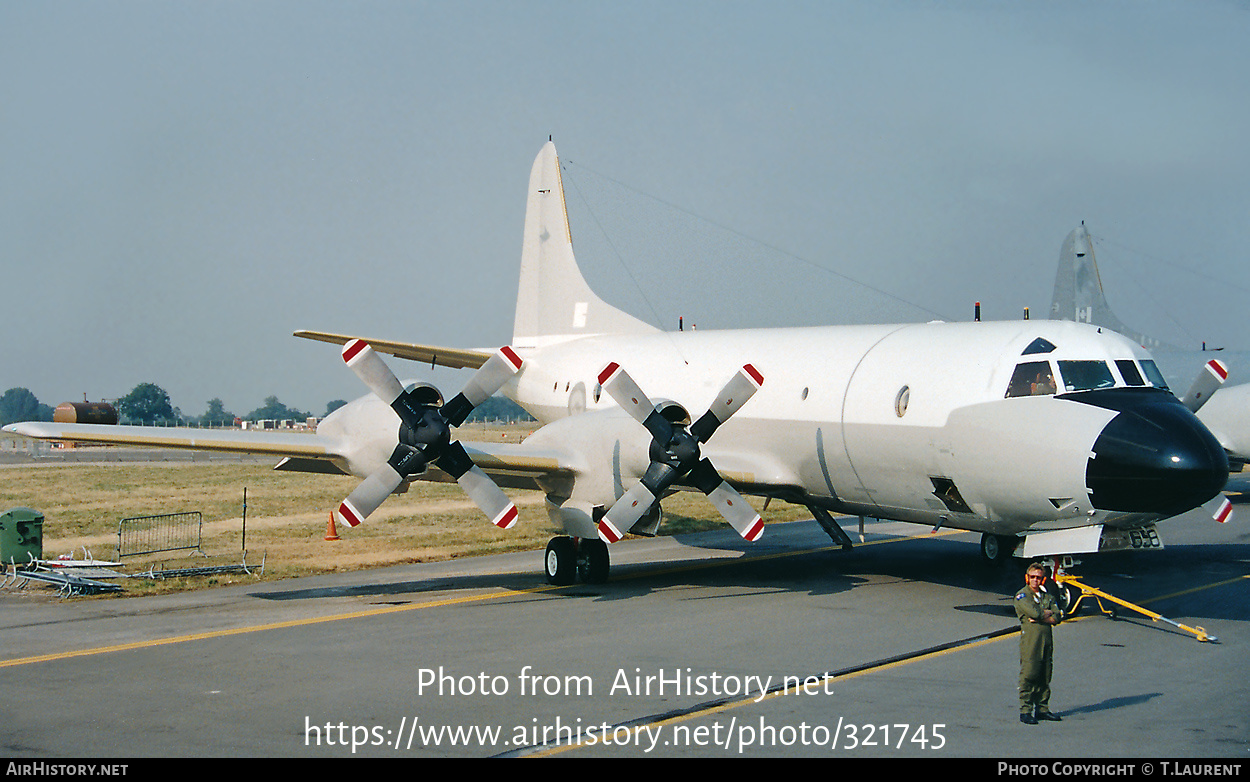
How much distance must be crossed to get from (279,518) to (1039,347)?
22248 millimetres

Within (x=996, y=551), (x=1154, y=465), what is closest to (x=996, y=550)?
(x=996, y=551)

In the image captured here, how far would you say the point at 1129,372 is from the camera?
45.5ft

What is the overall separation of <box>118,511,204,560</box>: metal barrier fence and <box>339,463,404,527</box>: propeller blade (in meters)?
7.41

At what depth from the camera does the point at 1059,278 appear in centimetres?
4572

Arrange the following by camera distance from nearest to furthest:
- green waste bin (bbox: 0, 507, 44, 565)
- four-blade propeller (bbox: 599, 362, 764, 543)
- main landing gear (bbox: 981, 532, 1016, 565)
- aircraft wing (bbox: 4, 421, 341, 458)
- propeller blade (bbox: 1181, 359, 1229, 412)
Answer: aircraft wing (bbox: 4, 421, 341, 458), four-blade propeller (bbox: 599, 362, 764, 543), propeller blade (bbox: 1181, 359, 1229, 412), green waste bin (bbox: 0, 507, 44, 565), main landing gear (bbox: 981, 532, 1016, 565)

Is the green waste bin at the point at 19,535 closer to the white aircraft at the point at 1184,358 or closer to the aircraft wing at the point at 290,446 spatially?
the aircraft wing at the point at 290,446

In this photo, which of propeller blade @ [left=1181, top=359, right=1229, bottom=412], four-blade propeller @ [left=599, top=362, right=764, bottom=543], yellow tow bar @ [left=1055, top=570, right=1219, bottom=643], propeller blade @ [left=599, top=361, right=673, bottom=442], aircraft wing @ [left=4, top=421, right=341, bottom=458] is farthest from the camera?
propeller blade @ [left=1181, top=359, right=1229, bottom=412]

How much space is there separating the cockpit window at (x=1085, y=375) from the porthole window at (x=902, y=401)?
214 centimetres

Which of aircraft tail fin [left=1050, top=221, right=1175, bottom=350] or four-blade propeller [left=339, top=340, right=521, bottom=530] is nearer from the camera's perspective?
four-blade propeller [left=339, top=340, right=521, bottom=530]

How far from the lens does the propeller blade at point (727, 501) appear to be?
1597cm

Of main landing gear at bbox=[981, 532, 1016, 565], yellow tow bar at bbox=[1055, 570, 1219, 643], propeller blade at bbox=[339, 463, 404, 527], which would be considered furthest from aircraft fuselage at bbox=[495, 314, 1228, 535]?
main landing gear at bbox=[981, 532, 1016, 565]

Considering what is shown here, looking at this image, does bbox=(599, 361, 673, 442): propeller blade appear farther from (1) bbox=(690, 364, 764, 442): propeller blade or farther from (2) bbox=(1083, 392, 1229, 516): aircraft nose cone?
(2) bbox=(1083, 392, 1229, 516): aircraft nose cone

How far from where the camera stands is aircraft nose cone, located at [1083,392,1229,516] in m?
12.2

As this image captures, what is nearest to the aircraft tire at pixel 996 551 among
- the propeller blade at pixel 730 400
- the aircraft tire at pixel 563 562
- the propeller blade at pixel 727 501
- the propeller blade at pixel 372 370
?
the propeller blade at pixel 727 501
